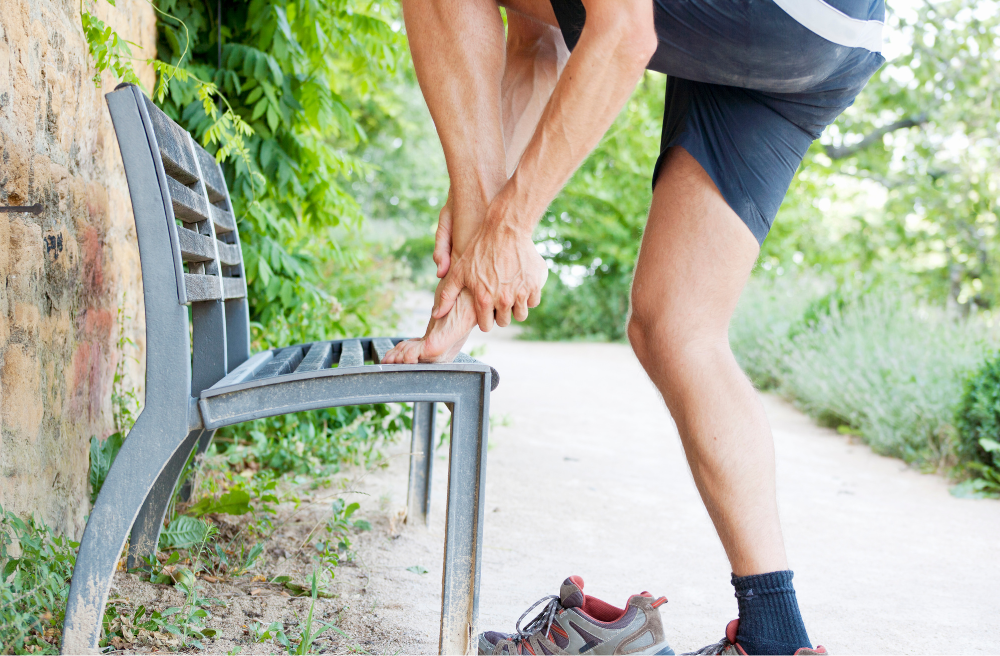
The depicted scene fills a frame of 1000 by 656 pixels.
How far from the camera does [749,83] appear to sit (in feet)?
4.51

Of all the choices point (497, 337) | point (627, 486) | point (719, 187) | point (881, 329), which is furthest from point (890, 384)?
point (497, 337)

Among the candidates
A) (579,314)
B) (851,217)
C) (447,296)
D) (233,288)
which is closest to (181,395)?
(447,296)

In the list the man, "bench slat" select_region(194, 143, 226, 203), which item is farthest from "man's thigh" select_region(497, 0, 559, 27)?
"bench slat" select_region(194, 143, 226, 203)

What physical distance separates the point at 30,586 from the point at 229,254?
916mm

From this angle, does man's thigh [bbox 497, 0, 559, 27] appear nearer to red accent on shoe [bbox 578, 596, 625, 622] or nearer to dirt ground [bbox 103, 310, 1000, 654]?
red accent on shoe [bbox 578, 596, 625, 622]

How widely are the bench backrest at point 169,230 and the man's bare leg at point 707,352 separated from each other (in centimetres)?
94

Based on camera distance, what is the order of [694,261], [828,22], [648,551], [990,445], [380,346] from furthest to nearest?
[990,445], [648,551], [380,346], [694,261], [828,22]

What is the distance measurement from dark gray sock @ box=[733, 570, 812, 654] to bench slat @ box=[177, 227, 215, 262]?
4.10 ft

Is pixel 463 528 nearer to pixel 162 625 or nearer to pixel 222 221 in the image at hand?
pixel 162 625

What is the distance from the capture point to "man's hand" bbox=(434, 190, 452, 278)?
4.90 ft

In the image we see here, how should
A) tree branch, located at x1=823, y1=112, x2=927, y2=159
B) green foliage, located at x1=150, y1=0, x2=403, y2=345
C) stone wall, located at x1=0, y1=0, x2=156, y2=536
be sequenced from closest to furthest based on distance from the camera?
stone wall, located at x1=0, y1=0, x2=156, y2=536 → green foliage, located at x1=150, y1=0, x2=403, y2=345 → tree branch, located at x1=823, y1=112, x2=927, y2=159

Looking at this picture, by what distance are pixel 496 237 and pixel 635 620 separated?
2.77 feet

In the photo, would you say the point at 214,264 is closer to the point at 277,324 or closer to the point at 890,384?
the point at 277,324

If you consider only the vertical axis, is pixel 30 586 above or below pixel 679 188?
below
